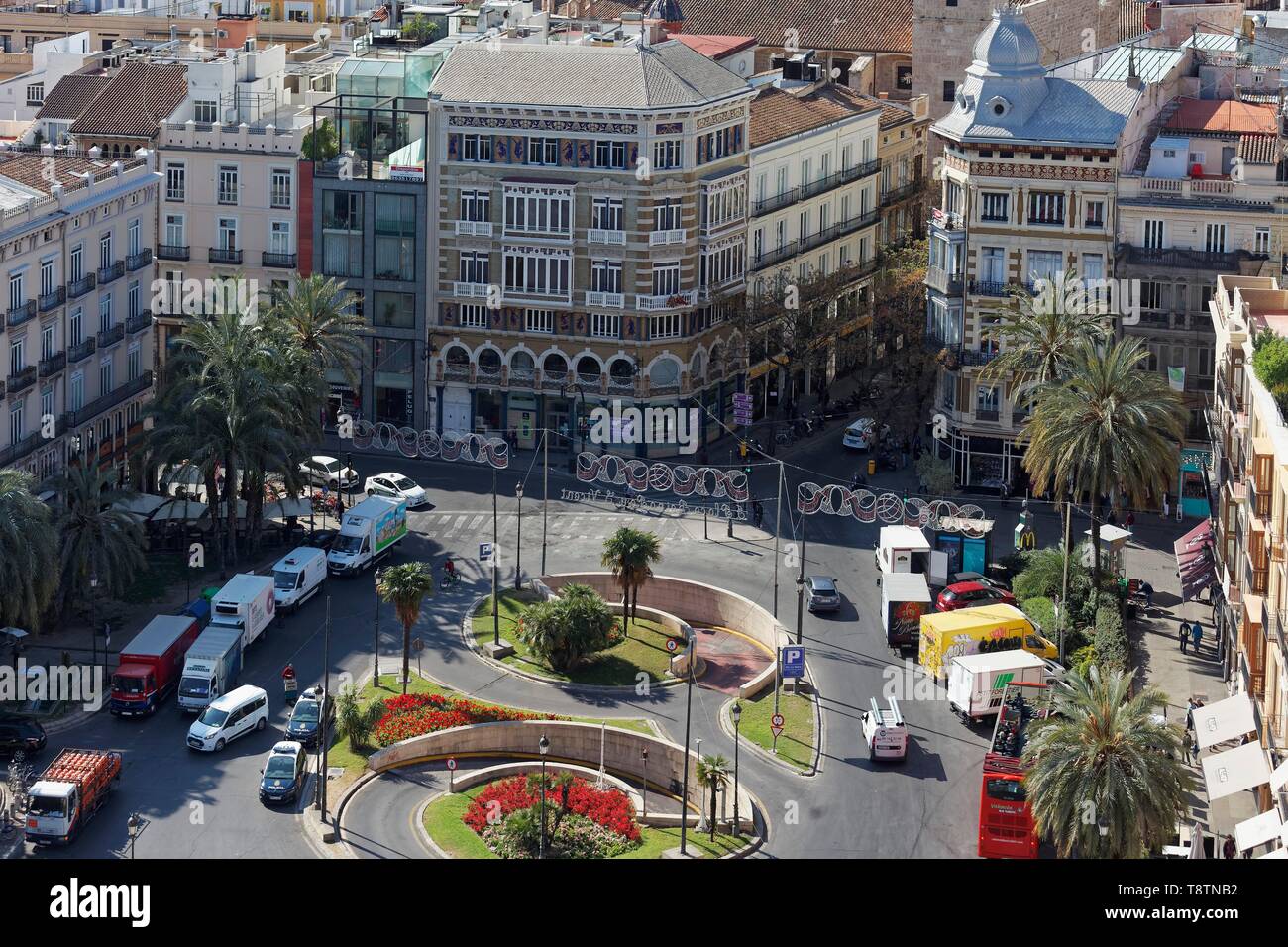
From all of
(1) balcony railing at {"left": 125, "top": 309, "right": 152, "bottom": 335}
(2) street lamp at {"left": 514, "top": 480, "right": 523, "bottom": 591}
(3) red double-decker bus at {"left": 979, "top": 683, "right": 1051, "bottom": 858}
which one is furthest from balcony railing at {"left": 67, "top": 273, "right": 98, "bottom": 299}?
A: (3) red double-decker bus at {"left": 979, "top": 683, "right": 1051, "bottom": 858}

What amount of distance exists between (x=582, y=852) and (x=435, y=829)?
19.0 ft

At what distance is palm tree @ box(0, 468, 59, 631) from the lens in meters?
84.9

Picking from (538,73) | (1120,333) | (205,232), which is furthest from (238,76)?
(1120,333)

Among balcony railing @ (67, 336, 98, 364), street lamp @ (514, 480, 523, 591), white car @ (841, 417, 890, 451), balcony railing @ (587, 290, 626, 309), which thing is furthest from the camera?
white car @ (841, 417, 890, 451)

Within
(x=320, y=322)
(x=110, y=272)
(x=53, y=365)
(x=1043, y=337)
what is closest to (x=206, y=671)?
(x=53, y=365)

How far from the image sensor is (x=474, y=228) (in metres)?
125

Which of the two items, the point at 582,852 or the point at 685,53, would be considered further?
the point at 685,53

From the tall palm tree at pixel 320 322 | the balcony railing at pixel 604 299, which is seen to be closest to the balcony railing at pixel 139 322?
the tall palm tree at pixel 320 322

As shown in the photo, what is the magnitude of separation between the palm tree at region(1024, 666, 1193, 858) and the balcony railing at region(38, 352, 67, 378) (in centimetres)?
5814

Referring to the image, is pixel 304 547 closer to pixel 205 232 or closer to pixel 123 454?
pixel 123 454

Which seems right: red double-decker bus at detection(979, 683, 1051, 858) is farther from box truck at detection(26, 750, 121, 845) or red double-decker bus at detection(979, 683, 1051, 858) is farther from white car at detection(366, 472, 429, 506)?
white car at detection(366, 472, 429, 506)

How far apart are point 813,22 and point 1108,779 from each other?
4495 inches

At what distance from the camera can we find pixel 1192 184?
114 meters

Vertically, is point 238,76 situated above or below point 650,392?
above
